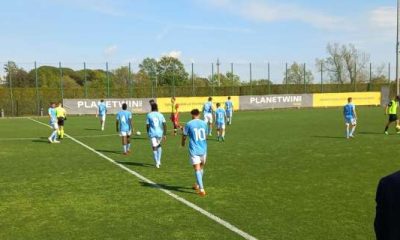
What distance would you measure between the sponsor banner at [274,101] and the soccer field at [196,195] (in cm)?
3503

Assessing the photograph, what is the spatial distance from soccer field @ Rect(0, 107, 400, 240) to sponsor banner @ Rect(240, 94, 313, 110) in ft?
115

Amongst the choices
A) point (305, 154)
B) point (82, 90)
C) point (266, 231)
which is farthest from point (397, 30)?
point (266, 231)

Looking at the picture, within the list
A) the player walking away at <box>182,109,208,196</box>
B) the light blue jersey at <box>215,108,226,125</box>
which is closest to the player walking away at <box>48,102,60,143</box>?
the light blue jersey at <box>215,108,226,125</box>

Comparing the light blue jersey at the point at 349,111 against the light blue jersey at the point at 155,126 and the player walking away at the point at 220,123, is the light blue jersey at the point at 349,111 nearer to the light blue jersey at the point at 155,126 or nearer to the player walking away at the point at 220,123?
the player walking away at the point at 220,123

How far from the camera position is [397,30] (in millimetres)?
40656

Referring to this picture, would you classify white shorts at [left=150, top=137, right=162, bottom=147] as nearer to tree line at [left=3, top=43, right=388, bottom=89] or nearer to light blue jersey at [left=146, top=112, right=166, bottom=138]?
light blue jersey at [left=146, top=112, right=166, bottom=138]

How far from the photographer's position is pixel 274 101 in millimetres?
55219

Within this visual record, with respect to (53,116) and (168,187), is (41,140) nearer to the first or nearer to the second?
(53,116)

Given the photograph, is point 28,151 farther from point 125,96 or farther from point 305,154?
point 125,96

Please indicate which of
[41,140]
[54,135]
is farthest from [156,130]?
[41,140]

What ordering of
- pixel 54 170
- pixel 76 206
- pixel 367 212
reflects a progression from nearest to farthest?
pixel 367 212 < pixel 76 206 < pixel 54 170

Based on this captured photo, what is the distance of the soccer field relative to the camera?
7297mm

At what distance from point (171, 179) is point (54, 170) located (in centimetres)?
414

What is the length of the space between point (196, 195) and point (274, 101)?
153 ft
